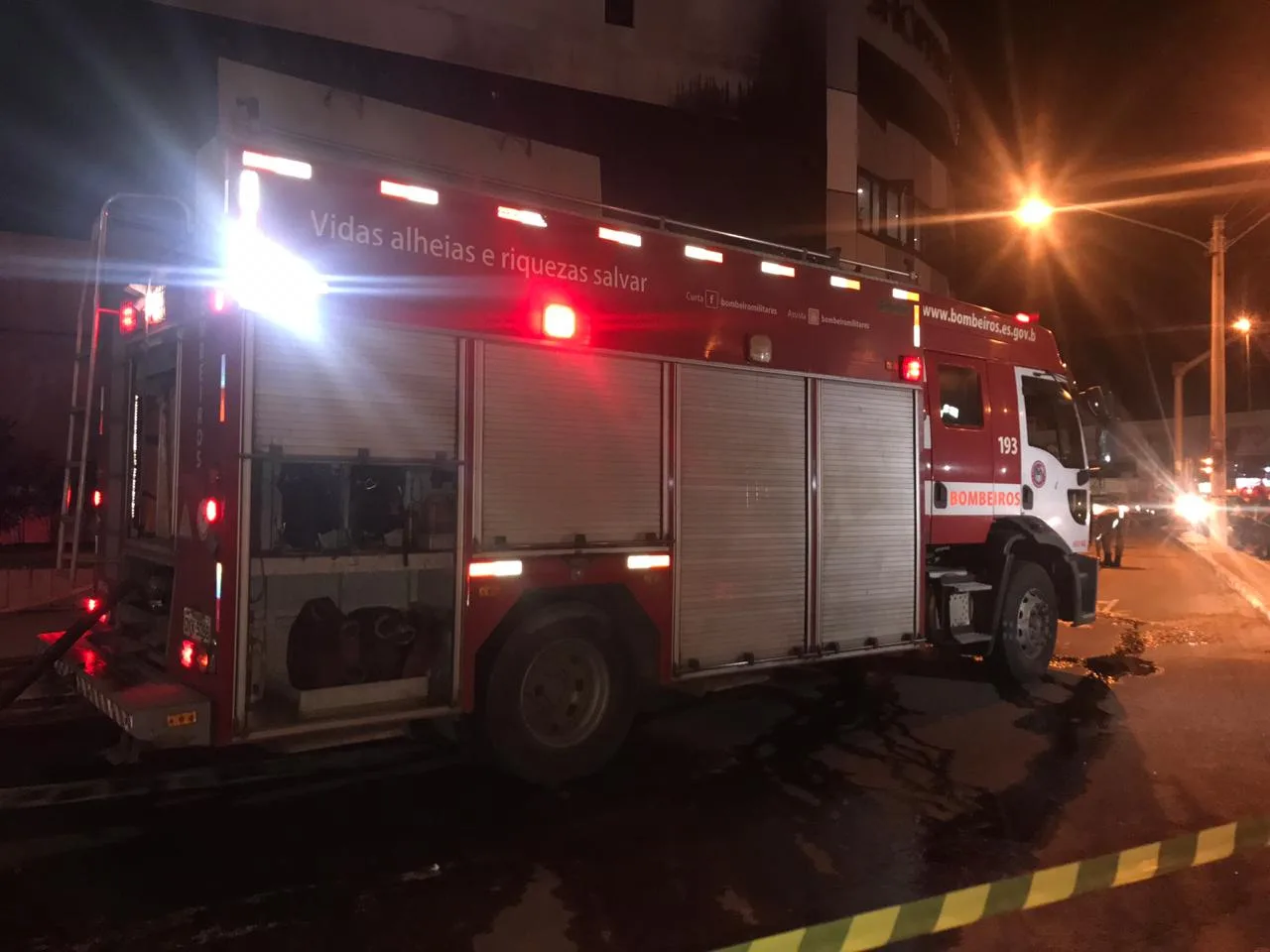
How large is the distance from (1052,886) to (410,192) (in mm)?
4525

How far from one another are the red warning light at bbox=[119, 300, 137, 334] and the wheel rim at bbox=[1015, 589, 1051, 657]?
23.3 ft

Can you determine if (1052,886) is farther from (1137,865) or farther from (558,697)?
(558,697)

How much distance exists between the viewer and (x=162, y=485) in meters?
5.24

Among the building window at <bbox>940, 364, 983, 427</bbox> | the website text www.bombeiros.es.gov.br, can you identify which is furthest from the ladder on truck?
the building window at <bbox>940, 364, 983, 427</bbox>

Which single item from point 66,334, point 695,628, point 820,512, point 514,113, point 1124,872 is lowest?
point 1124,872

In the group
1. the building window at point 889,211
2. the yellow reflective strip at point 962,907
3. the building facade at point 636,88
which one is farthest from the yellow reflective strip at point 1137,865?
the building window at point 889,211

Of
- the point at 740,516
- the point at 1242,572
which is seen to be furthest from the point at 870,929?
the point at 1242,572

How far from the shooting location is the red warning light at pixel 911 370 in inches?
284

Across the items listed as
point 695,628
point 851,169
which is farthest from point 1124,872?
point 851,169

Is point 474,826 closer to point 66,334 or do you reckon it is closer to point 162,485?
point 162,485

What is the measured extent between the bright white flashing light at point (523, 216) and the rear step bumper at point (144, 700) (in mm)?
2944

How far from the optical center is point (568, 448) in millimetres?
5379

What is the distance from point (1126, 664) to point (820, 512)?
16.0 ft

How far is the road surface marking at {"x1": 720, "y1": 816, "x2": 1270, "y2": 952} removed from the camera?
11.3 ft
